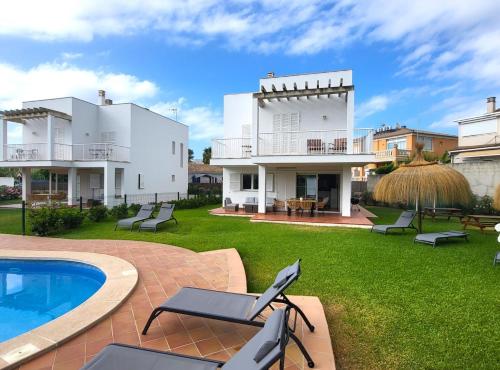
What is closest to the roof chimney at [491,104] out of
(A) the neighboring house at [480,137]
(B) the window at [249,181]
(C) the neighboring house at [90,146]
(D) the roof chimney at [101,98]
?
(A) the neighboring house at [480,137]

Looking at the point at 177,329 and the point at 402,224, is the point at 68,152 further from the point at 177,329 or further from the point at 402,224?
the point at 402,224

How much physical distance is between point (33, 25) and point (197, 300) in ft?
39.2

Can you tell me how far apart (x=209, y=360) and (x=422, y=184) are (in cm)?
964

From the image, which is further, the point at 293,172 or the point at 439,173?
the point at 293,172

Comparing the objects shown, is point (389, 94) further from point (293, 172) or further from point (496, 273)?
point (496, 273)

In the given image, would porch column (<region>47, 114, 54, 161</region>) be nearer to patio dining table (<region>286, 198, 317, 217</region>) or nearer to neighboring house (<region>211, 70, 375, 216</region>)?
neighboring house (<region>211, 70, 375, 216</region>)

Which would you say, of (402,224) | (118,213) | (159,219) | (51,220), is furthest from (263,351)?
(118,213)

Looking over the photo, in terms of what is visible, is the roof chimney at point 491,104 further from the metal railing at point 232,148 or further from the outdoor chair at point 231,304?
the outdoor chair at point 231,304

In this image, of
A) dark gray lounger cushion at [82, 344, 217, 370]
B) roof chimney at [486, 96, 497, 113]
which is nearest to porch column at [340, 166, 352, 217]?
dark gray lounger cushion at [82, 344, 217, 370]

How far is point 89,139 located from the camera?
72.9ft

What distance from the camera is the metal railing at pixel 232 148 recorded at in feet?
55.9

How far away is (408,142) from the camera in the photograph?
39.8 metres

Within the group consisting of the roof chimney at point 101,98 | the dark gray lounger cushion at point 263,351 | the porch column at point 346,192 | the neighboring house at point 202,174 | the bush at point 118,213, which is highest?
the roof chimney at point 101,98

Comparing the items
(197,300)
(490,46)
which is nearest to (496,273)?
(197,300)
